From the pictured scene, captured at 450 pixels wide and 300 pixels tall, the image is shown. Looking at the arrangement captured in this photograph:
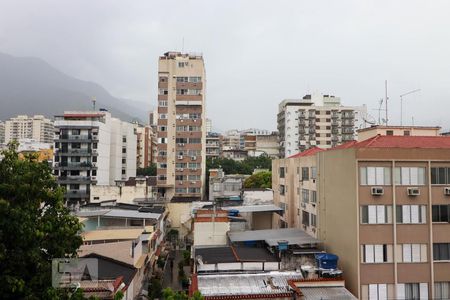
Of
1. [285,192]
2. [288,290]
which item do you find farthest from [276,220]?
[288,290]

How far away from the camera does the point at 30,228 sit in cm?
1057

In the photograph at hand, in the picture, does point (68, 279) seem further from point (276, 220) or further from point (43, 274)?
point (276, 220)

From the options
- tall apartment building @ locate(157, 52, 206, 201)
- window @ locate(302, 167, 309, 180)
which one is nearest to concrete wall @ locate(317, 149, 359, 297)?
window @ locate(302, 167, 309, 180)

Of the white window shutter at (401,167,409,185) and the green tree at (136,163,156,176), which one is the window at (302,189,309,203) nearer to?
the white window shutter at (401,167,409,185)

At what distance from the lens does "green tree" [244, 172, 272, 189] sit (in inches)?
2338

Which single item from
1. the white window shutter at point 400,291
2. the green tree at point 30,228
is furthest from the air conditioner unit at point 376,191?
the green tree at point 30,228

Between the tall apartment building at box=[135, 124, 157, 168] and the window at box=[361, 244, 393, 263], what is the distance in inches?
2804

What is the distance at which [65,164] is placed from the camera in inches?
2276

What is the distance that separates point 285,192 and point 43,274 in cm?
2662

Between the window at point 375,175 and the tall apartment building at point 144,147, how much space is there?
70.8 metres

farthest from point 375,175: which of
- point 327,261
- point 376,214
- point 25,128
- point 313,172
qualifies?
point 25,128

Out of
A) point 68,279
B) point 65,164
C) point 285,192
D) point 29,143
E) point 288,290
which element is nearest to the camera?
point 68,279

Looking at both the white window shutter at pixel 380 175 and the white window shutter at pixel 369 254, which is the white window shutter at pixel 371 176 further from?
the white window shutter at pixel 369 254

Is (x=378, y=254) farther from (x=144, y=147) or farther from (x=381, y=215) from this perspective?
(x=144, y=147)
